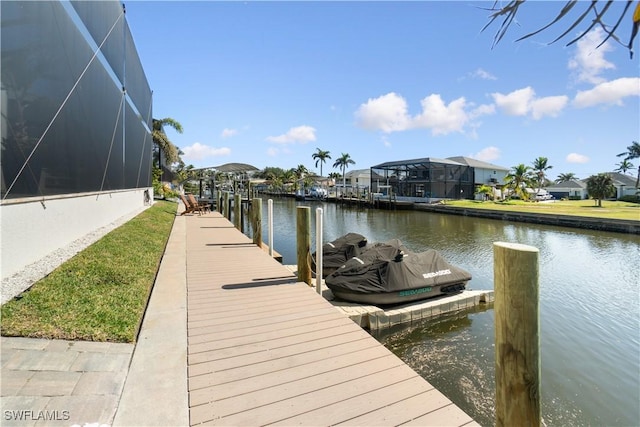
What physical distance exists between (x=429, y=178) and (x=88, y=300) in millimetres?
42828

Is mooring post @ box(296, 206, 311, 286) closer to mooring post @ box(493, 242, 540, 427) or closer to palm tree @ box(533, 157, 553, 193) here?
mooring post @ box(493, 242, 540, 427)

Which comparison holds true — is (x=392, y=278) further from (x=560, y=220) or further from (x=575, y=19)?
(x=560, y=220)

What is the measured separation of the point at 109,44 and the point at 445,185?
4019 centimetres

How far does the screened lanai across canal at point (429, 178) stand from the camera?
140 feet

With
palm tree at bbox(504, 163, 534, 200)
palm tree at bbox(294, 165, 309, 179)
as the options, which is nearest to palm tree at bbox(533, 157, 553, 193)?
palm tree at bbox(504, 163, 534, 200)

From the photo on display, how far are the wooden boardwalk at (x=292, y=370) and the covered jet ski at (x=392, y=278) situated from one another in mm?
1622

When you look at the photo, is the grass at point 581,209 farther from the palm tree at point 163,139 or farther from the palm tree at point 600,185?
the palm tree at point 163,139

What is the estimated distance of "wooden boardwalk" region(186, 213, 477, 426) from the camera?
7.39 feet

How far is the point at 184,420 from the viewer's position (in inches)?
83.9

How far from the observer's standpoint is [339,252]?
8.47m

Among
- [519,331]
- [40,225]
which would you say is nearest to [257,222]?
[40,225]

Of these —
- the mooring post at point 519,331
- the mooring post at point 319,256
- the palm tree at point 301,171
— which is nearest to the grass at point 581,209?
the mooring post at point 319,256

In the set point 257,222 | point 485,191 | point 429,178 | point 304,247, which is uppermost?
point 429,178

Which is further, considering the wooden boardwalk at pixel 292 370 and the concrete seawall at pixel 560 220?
the concrete seawall at pixel 560 220
